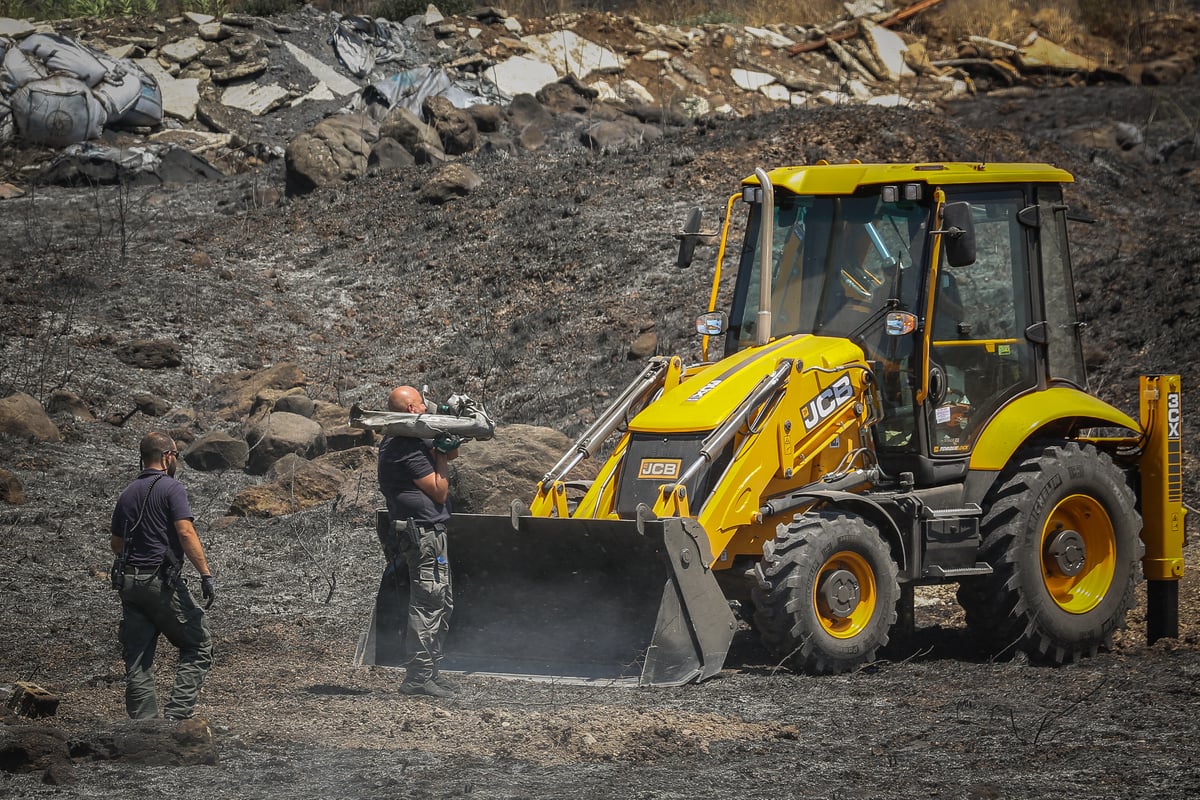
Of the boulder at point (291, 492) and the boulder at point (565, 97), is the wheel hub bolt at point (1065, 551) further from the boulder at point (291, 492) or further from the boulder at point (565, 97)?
the boulder at point (565, 97)

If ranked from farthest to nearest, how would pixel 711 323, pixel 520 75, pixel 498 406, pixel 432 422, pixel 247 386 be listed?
pixel 520 75 < pixel 247 386 < pixel 498 406 < pixel 711 323 < pixel 432 422

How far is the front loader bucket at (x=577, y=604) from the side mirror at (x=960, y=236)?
229cm

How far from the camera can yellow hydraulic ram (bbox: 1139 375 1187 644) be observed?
1003cm

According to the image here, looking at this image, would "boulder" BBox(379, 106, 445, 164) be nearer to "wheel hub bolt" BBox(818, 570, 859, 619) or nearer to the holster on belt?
the holster on belt

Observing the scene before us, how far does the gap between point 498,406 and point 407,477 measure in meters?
9.81

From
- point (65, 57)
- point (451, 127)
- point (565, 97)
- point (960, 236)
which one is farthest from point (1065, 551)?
point (65, 57)

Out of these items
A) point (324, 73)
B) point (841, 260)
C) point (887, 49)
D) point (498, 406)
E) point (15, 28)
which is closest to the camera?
point (841, 260)

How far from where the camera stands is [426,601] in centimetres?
881

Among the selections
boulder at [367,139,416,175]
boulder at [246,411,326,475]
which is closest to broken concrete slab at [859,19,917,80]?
boulder at [367,139,416,175]

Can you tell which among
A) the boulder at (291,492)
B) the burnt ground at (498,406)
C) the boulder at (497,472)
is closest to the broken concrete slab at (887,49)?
the burnt ground at (498,406)

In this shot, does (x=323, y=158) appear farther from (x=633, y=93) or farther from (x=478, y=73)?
(x=633, y=93)

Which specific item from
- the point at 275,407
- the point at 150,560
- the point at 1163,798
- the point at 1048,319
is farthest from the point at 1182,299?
the point at 150,560

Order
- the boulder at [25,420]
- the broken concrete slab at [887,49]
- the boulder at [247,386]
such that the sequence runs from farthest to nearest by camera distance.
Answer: the broken concrete slab at [887,49] → the boulder at [247,386] → the boulder at [25,420]

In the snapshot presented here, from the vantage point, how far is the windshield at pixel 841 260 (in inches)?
377
